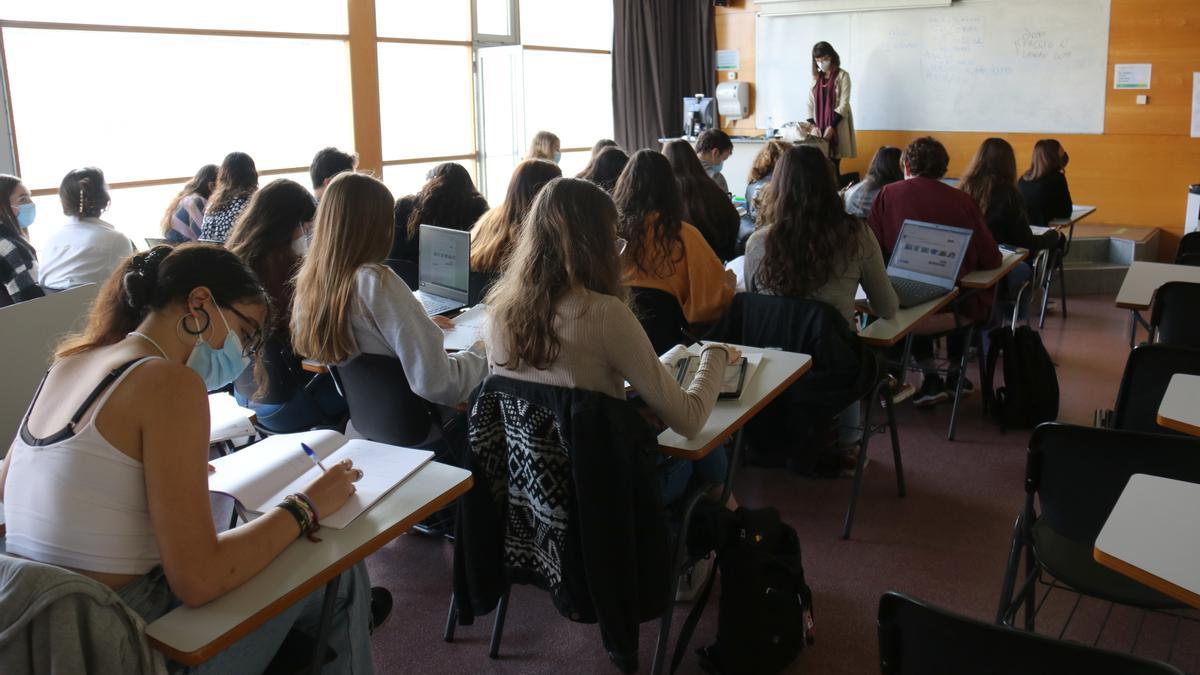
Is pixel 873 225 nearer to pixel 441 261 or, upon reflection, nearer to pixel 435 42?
pixel 441 261

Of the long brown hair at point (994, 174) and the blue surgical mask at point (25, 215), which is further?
the long brown hair at point (994, 174)

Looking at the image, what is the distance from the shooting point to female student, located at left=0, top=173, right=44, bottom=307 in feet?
13.3

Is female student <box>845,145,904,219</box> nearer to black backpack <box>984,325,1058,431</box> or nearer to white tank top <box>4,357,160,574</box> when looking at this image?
black backpack <box>984,325,1058,431</box>

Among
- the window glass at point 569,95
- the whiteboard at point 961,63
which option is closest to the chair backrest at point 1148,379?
the whiteboard at point 961,63

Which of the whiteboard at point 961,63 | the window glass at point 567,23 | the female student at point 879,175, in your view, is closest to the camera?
the female student at point 879,175

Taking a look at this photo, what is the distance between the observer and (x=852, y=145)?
835 centimetres

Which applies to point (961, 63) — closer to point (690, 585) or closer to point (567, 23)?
point (567, 23)

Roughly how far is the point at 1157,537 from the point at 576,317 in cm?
113

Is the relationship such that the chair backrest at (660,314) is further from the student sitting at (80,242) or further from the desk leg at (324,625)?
the student sitting at (80,242)

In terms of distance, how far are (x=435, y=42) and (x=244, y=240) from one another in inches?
186

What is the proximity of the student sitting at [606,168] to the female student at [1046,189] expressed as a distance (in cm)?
261

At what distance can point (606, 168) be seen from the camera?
14.5ft

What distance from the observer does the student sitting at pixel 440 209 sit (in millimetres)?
4102

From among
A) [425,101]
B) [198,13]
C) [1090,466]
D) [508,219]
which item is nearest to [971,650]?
[1090,466]
